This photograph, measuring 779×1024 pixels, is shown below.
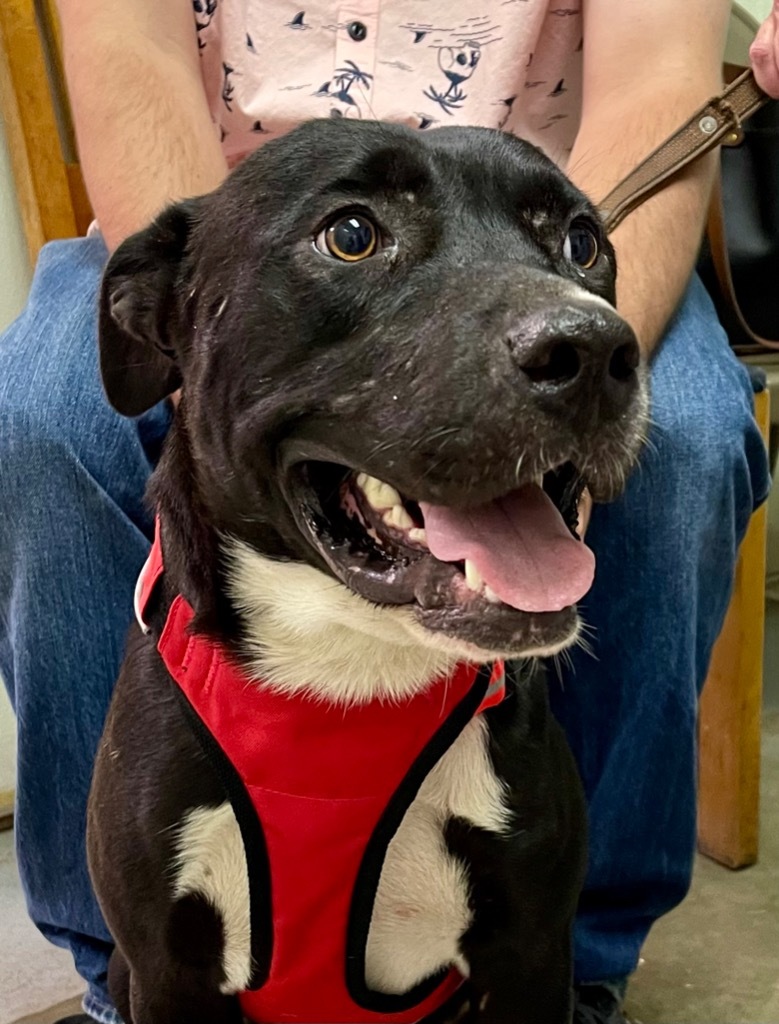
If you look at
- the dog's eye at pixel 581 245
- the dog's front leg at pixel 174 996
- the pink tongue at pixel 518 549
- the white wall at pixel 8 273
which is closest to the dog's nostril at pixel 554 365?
the pink tongue at pixel 518 549

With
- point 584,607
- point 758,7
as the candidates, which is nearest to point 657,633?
point 584,607

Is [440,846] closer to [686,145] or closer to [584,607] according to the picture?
[584,607]

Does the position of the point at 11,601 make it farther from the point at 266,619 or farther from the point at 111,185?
the point at 111,185

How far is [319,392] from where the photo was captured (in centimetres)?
88

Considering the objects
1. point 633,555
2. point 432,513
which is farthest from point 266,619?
point 633,555

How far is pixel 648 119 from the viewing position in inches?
55.2

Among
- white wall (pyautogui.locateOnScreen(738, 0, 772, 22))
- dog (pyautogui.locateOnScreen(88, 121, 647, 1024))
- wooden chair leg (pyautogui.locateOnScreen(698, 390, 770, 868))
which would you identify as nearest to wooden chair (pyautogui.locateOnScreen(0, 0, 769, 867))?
wooden chair leg (pyautogui.locateOnScreen(698, 390, 770, 868))

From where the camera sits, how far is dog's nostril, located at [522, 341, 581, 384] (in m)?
0.75

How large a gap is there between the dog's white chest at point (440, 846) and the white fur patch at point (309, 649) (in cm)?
9

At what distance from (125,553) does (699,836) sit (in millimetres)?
1208

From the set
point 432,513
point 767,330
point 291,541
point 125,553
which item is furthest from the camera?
point 767,330

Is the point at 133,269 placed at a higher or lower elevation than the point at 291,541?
higher

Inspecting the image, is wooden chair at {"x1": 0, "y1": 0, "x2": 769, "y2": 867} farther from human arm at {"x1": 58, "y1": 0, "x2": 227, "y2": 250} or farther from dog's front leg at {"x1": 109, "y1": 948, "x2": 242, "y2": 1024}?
dog's front leg at {"x1": 109, "y1": 948, "x2": 242, "y2": 1024}

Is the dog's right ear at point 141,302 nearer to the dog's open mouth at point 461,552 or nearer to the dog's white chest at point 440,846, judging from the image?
the dog's open mouth at point 461,552
